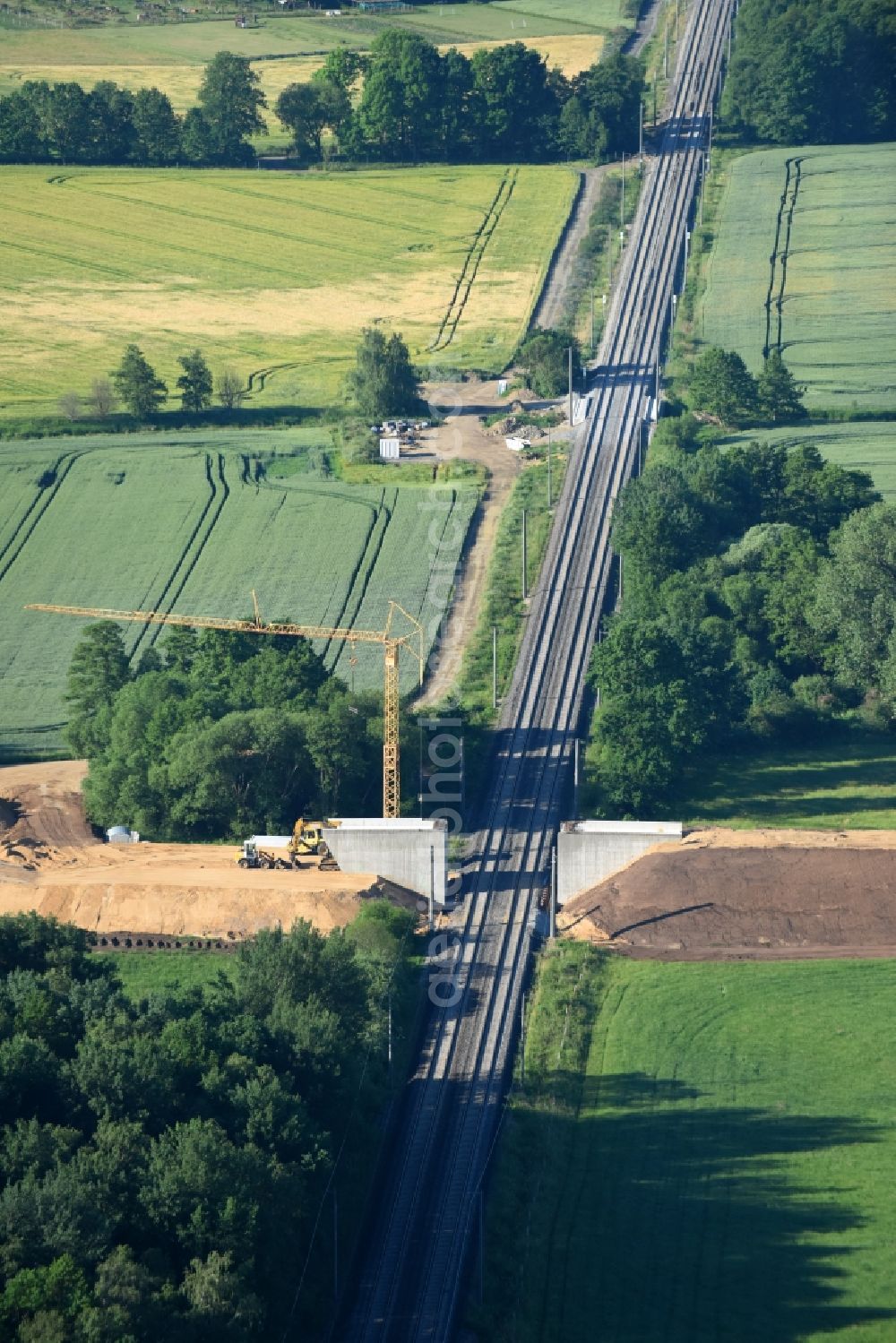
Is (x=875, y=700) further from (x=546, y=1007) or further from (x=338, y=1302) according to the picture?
(x=338, y=1302)

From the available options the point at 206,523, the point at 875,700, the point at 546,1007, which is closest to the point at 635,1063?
the point at 546,1007

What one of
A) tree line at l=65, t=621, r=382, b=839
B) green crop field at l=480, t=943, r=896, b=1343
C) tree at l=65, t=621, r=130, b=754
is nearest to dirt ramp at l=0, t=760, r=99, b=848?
tree line at l=65, t=621, r=382, b=839

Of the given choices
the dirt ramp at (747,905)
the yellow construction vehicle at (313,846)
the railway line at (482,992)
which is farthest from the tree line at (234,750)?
the dirt ramp at (747,905)

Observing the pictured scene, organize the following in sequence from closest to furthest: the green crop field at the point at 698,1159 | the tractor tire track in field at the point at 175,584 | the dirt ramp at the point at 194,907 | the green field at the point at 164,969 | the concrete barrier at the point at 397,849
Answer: the green crop field at the point at 698,1159
the green field at the point at 164,969
the dirt ramp at the point at 194,907
the concrete barrier at the point at 397,849
the tractor tire track in field at the point at 175,584

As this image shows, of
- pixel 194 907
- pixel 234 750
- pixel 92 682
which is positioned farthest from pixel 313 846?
pixel 92 682

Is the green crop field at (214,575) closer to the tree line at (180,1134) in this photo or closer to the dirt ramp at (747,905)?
the dirt ramp at (747,905)

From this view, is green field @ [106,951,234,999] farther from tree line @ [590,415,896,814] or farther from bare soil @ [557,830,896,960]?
tree line @ [590,415,896,814]
